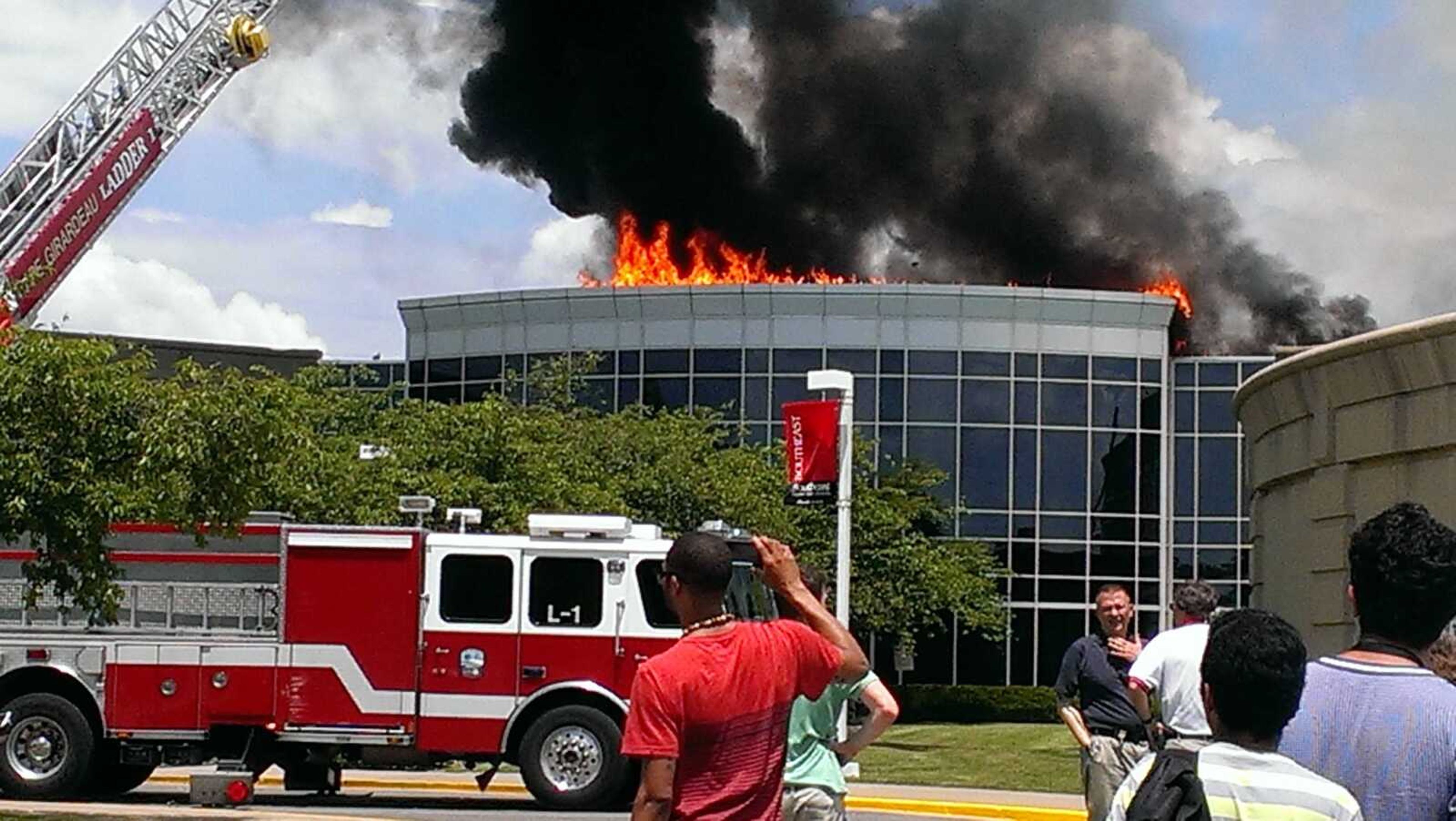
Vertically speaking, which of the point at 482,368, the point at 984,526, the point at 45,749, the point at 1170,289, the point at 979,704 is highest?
the point at 1170,289

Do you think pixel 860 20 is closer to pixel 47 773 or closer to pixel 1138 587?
pixel 1138 587

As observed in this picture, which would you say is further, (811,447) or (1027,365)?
(1027,365)

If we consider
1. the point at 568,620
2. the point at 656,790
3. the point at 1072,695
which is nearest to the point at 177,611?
the point at 568,620

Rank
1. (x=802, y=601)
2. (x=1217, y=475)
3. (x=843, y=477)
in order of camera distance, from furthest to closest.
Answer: (x=1217, y=475)
(x=843, y=477)
(x=802, y=601)

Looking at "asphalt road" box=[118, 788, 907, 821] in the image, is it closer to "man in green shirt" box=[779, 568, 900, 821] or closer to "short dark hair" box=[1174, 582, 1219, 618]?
"short dark hair" box=[1174, 582, 1219, 618]

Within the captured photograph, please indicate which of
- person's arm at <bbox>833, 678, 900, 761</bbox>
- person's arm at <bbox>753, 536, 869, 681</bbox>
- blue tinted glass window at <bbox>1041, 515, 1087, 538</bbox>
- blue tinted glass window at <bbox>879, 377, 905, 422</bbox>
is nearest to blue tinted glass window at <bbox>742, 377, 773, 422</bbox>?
blue tinted glass window at <bbox>879, 377, 905, 422</bbox>

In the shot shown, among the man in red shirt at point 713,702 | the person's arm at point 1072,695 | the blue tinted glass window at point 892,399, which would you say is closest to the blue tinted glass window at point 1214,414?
the blue tinted glass window at point 892,399

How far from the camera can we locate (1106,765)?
10.4m

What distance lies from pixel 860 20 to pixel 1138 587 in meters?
35.4

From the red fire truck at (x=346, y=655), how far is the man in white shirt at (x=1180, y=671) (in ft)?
27.0

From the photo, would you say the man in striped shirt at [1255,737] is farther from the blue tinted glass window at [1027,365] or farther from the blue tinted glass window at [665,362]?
the blue tinted glass window at [665,362]

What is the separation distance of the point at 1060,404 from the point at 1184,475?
10.8ft

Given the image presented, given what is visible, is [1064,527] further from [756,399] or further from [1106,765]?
[1106,765]

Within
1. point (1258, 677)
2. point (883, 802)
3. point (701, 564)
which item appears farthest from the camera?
point (883, 802)
